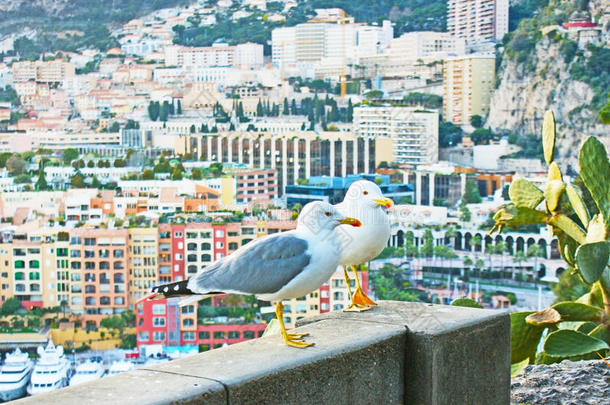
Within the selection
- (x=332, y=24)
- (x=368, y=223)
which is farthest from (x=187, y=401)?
(x=332, y=24)

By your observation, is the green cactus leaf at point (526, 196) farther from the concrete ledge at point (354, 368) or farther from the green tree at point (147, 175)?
the green tree at point (147, 175)

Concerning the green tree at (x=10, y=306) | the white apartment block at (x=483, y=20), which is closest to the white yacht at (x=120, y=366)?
the green tree at (x=10, y=306)

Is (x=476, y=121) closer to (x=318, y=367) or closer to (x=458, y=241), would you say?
(x=458, y=241)

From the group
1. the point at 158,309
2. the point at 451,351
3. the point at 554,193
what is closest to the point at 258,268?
the point at 451,351

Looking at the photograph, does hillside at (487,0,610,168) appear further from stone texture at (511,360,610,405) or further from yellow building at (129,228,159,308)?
stone texture at (511,360,610,405)

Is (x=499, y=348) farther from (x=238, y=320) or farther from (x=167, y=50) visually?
(x=167, y=50)

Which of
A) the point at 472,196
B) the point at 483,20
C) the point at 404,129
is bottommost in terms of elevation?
the point at 472,196

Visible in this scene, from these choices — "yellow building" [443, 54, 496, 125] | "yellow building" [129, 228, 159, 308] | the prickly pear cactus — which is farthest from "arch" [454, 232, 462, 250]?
the prickly pear cactus
